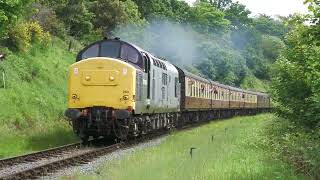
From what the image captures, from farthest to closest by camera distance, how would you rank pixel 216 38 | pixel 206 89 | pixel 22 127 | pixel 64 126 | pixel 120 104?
pixel 216 38
pixel 206 89
pixel 64 126
pixel 22 127
pixel 120 104

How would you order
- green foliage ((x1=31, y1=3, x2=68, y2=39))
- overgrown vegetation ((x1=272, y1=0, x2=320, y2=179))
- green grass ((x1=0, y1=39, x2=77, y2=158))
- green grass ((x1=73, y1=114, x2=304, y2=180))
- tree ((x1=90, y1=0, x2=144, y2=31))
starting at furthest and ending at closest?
tree ((x1=90, y1=0, x2=144, y2=31)) < green foliage ((x1=31, y1=3, x2=68, y2=39)) < green grass ((x1=0, y1=39, x2=77, y2=158)) < green grass ((x1=73, y1=114, x2=304, y2=180)) < overgrown vegetation ((x1=272, y1=0, x2=320, y2=179))

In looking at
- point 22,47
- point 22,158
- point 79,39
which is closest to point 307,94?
point 22,158

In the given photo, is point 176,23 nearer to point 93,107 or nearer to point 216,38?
point 216,38

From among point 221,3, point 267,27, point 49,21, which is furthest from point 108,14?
point 267,27

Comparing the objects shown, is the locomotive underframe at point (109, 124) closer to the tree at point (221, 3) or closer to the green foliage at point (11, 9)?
the green foliage at point (11, 9)

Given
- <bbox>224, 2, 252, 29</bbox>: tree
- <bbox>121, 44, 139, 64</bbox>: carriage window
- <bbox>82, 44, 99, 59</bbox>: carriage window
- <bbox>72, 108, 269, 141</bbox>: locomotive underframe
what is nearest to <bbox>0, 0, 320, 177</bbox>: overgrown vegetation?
<bbox>72, 108, 269, 141</bbox>: locomotive underframe

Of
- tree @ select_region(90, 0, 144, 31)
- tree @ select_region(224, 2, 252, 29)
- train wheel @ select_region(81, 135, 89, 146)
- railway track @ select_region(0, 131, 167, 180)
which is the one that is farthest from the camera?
tree @ select_region(224, 2, 252, 29)

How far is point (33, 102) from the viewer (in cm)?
2495

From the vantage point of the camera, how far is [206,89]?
1636 inches

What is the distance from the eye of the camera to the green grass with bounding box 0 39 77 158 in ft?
65.9

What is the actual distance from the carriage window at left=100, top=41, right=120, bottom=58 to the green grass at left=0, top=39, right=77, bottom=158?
3.75 m

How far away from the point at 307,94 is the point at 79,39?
23.7 metres

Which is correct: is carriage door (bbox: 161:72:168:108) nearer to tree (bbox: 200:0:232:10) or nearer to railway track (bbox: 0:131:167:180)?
railway track (bbox: 0:131:167:180)

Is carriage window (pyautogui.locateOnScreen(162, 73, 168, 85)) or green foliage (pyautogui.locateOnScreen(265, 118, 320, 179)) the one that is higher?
carriage window (pyautogui.locateOnScreen(162, 73, 168, 85))
